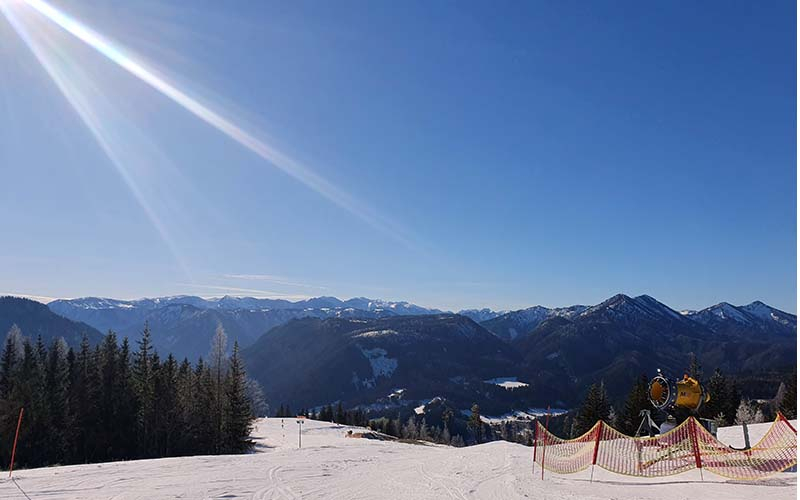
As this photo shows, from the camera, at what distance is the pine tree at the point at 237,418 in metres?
39.1

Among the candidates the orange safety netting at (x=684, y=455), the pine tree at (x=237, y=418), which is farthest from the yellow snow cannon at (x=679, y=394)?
the pine tree at (x=237, y=418)

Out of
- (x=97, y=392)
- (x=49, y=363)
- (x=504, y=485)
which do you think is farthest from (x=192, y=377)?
(x=504, y=485)

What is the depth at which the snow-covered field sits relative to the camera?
11788 mm

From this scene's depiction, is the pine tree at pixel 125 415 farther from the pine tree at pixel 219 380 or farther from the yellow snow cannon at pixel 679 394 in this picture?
the yellow snow cannon at pixel 679 394

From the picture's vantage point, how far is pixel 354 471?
1662 centimetres

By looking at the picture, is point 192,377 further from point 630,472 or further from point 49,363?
point 630,472

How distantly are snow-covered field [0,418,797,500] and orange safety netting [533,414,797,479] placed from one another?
2.04ft

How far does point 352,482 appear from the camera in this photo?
47.0ft

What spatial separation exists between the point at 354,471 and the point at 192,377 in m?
36.2

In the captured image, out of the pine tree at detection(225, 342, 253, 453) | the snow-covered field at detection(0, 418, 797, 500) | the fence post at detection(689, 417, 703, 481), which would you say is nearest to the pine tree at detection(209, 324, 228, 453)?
the pine tree at detection(225, 342, 253, 453)

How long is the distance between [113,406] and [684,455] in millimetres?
42790

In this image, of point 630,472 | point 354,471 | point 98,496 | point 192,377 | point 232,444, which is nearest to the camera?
point 98,496

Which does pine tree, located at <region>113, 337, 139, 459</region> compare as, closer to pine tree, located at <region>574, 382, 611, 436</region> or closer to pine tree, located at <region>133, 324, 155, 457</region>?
pine tree, located at <region>133, 324, 155, 457</region>

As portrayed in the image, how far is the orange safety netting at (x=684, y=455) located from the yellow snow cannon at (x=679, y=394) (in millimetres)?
845
